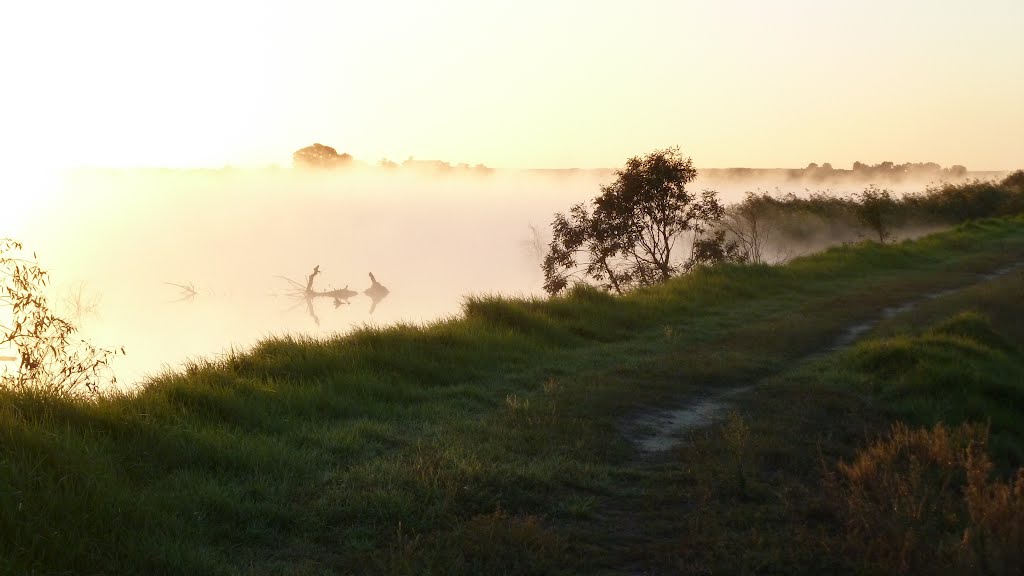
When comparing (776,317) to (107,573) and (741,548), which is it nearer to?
(741,548)

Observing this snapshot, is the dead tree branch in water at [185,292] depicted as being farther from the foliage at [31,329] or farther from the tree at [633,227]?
the foliage at [31,329]

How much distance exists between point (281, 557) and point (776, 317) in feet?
40.9

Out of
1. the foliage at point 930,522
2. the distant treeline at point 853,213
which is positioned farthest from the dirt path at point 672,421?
the distant treeline at point 853,213

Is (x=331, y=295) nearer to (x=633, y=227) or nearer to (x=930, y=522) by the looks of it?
(x=633, y=227)

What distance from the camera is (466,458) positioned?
22.4 ft

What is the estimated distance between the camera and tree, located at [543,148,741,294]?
2727 cm

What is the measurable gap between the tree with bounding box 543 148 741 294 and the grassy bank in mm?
14930

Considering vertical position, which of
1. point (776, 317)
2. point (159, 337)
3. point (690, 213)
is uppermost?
point (690, 213)

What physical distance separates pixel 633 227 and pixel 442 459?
21880mm

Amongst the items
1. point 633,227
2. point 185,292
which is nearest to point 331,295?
point 185,292

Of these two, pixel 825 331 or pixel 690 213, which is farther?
pixel 690 213

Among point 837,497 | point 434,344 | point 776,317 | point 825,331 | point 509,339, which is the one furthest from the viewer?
point 776,317

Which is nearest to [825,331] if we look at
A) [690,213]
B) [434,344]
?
[434,344]

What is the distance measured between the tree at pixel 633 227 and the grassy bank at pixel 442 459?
14.9m
